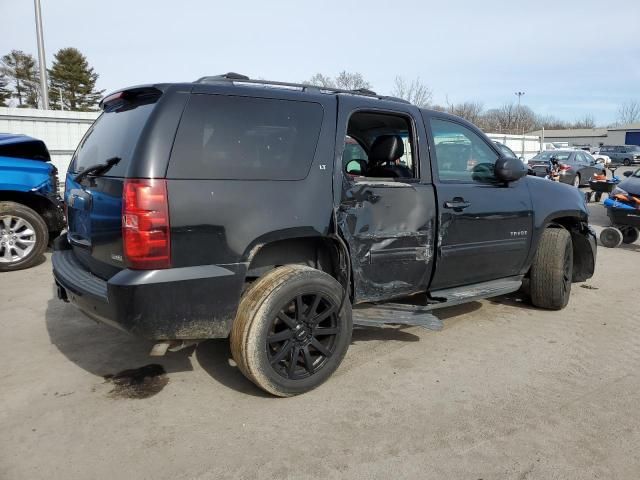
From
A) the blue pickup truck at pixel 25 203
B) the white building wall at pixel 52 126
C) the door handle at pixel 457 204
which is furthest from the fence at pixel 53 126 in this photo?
the door handle at pixel 457 204

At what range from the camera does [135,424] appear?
9.47 ft

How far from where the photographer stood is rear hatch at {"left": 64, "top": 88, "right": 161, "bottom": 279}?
2.82m

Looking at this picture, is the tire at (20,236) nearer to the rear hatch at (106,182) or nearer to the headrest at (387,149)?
the rear hatch at (106,182)

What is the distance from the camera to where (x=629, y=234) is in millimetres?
8945

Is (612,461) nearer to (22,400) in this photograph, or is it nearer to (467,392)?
(467,392)

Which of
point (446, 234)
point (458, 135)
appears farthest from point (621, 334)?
point (458, 135)

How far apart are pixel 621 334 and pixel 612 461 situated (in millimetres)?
2236

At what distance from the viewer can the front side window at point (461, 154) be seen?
4.02 metres

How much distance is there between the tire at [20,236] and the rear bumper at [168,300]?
3.95 meters

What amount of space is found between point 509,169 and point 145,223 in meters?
3.04

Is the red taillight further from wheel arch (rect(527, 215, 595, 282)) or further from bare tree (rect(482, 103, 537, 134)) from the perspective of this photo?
bare tree (rect(482, 103, 537, 134))

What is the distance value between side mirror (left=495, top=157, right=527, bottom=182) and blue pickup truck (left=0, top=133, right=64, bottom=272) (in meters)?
5.54

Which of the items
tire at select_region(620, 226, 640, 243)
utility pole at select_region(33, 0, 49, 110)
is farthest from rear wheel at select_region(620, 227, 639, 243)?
utility pole at select_region(33, 0, 49, 110)

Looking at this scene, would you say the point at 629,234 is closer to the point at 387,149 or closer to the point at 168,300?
the point at 387,149
